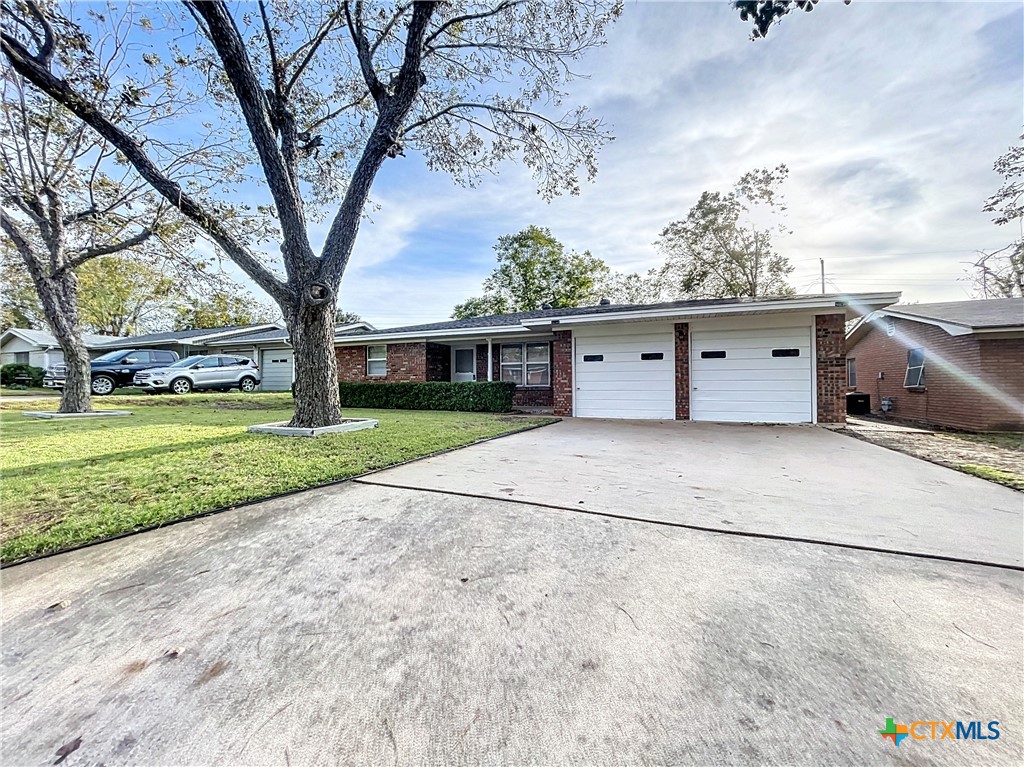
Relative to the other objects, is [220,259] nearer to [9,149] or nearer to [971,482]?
[9,149]

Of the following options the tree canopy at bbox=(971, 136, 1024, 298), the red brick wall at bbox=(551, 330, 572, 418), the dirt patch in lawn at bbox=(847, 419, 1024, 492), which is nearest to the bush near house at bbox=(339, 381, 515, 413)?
the red brick wall at bbox=(551, 330, 572, 418)

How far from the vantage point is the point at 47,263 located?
876cm

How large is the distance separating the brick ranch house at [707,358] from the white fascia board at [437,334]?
7 cm

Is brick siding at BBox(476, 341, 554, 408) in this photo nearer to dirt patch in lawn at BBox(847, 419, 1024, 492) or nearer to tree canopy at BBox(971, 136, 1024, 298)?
dirt patch in lawn at BBox(847, 419, 1024, 492)

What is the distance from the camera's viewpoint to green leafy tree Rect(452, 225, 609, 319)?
1083 inches

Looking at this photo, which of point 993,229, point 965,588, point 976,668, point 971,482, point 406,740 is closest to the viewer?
point 406,740

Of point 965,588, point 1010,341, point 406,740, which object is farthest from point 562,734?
point 1010,341

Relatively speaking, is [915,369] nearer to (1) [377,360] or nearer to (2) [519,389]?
(2) [519,389]

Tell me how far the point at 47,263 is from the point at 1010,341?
66.6 feet

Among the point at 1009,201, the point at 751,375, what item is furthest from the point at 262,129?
the point at 1009,201

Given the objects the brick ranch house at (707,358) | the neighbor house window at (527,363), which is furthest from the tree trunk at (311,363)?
the neighbor house window at (527,363)

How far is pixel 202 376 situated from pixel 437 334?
1139 centimetres

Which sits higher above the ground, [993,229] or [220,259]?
[993,229]

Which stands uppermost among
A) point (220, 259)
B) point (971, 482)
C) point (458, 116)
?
point (458, 116)
